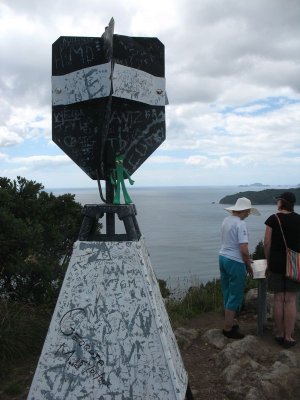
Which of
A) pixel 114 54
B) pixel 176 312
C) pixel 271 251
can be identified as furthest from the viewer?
pixel 176 312

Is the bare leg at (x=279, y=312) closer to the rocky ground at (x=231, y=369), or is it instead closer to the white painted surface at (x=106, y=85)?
the rocky ground at (x=231, y=369)

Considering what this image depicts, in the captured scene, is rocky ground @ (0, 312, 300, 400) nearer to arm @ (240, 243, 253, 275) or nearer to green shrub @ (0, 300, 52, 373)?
green shrub @ (0, 300, 52, 373)

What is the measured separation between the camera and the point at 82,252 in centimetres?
284

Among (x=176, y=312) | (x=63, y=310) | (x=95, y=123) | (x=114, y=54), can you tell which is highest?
(x=114, y=54)

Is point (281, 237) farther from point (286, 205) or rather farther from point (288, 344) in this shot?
point (288, 344)

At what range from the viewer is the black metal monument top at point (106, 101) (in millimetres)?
2955

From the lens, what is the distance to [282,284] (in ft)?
16.1

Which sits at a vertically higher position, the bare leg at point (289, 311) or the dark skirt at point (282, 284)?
the dark skirt at point (282, 284)

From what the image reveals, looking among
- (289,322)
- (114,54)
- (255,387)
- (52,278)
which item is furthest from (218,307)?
(114,54)

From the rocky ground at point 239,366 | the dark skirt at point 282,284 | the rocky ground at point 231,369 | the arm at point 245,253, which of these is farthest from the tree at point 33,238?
the dark skirt at point 282,284

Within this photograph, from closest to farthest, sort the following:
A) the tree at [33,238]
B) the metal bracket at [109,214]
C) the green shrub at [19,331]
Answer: the metal bracket at [109,214] → the green shrub at [19,331] → the tree at [33,238]

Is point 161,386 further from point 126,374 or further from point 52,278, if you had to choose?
point 52,278

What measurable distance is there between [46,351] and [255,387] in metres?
1.93

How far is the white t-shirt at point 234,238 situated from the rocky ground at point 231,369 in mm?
899
